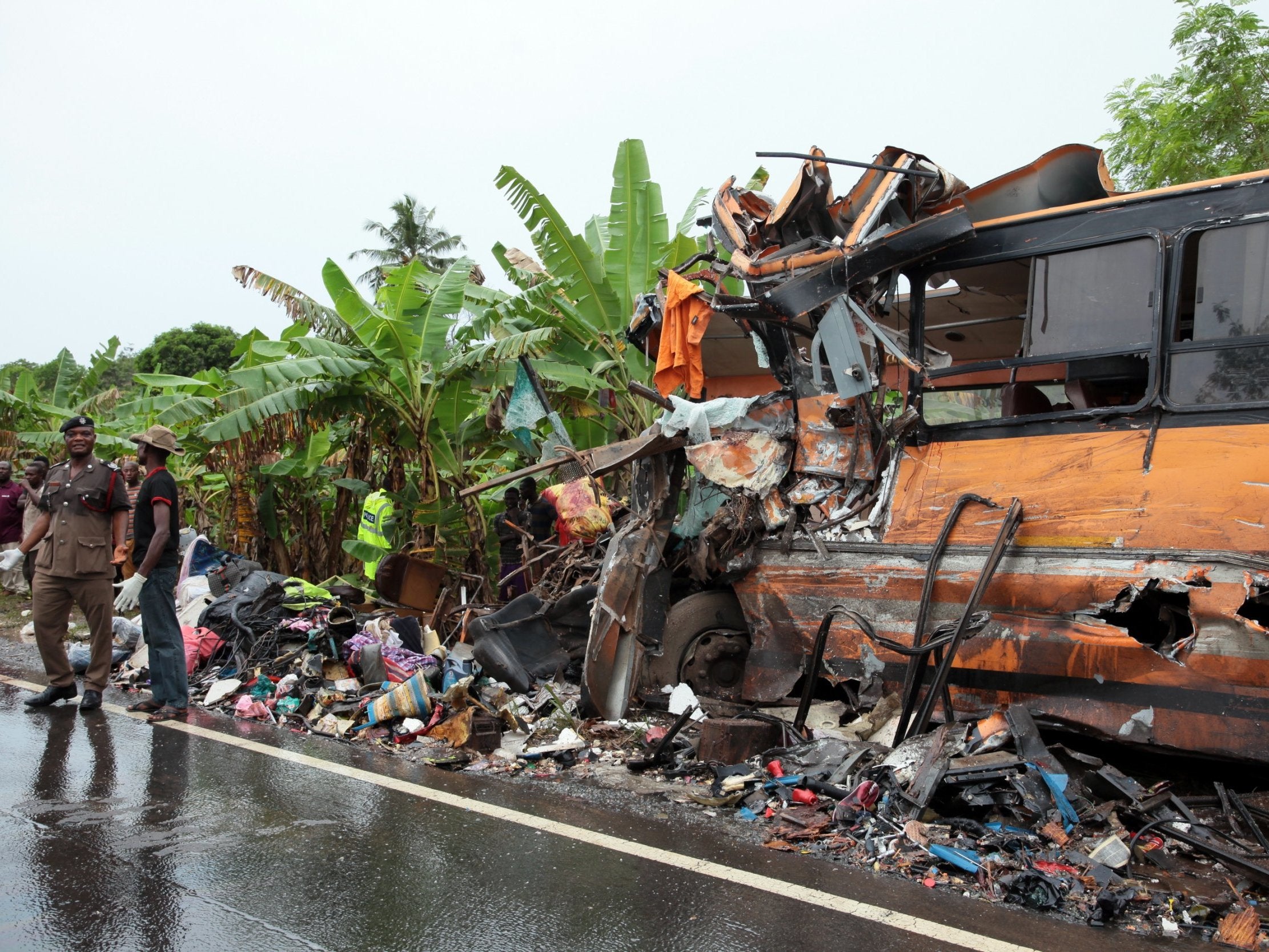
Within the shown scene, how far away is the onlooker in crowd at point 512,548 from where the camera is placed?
935cm

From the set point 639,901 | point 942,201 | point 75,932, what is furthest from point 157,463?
point 942,201

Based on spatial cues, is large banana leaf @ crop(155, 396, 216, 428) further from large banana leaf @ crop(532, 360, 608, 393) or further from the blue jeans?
the blue jeans

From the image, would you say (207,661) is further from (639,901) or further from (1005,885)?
(1005,885)

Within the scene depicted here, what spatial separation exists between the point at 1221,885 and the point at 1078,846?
54 cm

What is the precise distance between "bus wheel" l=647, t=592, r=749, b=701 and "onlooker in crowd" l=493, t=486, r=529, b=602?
244 cm

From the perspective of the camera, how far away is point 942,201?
6113mm

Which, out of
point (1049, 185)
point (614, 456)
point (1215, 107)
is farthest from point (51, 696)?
point (1215, 107)

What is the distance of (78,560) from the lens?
6.92 metres

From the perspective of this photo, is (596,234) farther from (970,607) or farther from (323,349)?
(970,607)

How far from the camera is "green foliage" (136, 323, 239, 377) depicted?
121 ft

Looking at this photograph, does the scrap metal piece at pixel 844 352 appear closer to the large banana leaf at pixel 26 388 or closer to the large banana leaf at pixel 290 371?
the large banana leaf at pixel 290 371

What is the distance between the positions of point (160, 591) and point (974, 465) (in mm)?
5494

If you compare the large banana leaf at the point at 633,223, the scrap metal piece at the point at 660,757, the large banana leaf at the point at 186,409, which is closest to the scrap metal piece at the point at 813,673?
the scrap metal piece at the point at 660,757

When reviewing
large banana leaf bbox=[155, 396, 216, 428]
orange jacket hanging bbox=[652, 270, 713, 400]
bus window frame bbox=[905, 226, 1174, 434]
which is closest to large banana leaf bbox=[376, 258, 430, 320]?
large banana leaf bbox=[155, 396, 216, 428]
